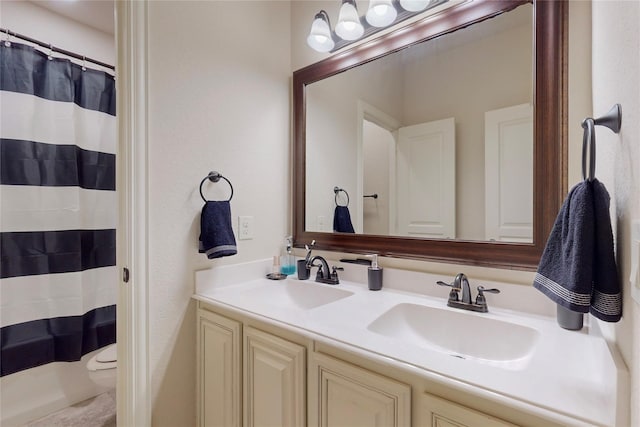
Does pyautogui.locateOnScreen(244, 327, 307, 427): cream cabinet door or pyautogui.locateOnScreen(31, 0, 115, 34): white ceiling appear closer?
pyautogui.locateOnScreen(244, 327, 307, 427): cream cabinet door

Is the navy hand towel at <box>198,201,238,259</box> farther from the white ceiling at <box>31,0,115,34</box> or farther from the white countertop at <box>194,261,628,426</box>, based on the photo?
the white ceiling at <box>31,0,115,34</box>

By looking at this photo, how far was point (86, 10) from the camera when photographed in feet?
5.74

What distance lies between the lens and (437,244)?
1.16 metres

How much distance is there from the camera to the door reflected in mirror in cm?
102

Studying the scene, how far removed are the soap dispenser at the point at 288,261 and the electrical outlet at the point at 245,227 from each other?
23cm

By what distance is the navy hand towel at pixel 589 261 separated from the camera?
20.9 inches

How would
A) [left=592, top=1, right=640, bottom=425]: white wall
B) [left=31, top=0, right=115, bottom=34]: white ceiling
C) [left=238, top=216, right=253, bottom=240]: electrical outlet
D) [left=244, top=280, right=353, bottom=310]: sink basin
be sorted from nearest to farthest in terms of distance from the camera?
1. [left=592, top=1, right=640, bottom=425]: white wall
2. [left=244, top=280, right=353, bottom=310]: sink basin
3. [left=238, top=216, right=253, bottom=240]: electrical outlet
4. [left=31, top=0, right=115, bottom=34]: white ceiling

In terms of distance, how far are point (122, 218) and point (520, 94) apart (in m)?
1.50

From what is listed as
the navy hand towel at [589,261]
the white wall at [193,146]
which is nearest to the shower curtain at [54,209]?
the white wall at [193,146]

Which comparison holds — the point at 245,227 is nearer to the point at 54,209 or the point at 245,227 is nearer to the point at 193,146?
the point at 193,146

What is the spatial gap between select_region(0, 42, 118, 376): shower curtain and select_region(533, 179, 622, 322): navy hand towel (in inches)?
88.2

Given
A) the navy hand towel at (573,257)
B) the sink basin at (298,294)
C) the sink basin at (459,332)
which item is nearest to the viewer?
the navy hand towel at (573,257)

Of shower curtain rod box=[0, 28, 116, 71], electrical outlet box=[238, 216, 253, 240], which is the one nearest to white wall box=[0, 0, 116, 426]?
shower curtain rod box=[0, 28, 116, 71]

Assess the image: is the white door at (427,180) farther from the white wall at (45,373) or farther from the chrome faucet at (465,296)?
the white wall at (45,373)
